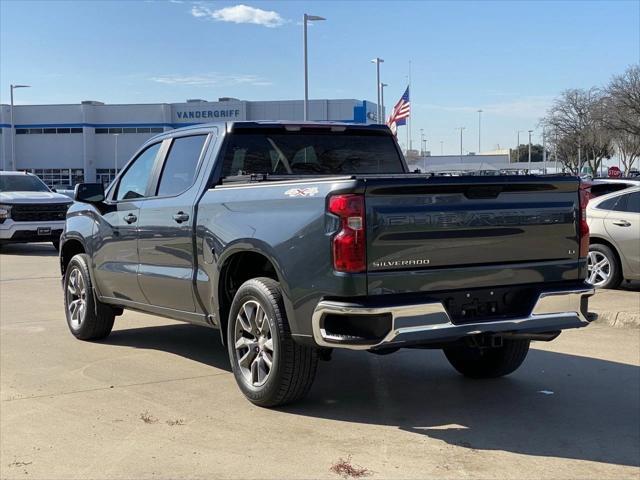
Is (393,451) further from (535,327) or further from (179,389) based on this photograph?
(179,389)

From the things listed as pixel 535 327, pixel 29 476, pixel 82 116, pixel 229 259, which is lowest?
pixel 29 476

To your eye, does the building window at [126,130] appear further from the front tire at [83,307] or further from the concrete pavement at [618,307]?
the front tire at [83,307]

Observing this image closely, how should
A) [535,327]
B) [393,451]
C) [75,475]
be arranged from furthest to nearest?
1. [535,327]
2. [393,451]
3. [75,475]

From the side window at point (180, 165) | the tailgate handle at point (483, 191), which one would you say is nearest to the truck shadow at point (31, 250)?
the side window at point (180, 165)

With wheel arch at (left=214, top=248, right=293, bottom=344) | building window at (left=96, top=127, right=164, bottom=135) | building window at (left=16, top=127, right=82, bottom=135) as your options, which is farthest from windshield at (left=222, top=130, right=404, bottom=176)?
building window at (left=16, top=127, right=82, bottom=135)

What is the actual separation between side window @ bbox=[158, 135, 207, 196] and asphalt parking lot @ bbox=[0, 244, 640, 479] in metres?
1.57

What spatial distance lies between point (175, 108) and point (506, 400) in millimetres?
71875

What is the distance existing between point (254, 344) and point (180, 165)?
6.11 ft

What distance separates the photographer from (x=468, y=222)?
455 cm

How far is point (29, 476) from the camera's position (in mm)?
4062

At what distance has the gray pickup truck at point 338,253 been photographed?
433cm

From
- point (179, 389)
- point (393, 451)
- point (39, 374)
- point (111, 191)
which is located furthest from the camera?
point (111, 191)

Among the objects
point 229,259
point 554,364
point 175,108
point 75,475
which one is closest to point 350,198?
point 229,259

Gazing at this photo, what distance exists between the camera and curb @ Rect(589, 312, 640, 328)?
796 cm
